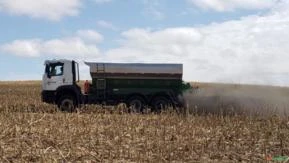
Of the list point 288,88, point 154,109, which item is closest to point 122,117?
point 154,109

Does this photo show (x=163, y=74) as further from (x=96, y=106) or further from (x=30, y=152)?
(x=30, y=152)

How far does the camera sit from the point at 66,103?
81.8 ft

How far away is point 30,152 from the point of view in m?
10.6

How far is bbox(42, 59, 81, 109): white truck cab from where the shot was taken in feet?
81.9

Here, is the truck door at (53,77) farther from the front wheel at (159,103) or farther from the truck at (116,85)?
the front wheel at (159,103)

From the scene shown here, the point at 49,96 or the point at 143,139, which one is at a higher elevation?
the point at 49,96

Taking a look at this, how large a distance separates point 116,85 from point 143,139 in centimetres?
1294

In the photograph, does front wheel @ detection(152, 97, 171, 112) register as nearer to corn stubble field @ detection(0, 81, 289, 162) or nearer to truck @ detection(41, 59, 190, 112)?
truck @ detection(41, 59, 190, 112)

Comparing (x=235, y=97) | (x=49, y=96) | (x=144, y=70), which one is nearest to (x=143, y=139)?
(x=144, y=70)

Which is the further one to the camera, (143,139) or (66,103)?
(66,103)

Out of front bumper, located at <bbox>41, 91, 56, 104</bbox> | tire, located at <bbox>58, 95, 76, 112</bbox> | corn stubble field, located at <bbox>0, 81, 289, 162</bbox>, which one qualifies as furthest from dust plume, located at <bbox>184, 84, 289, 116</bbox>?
corn stubble field, located at <bbox>0, 81, 289, 162</bbox>

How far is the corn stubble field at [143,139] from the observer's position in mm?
10617

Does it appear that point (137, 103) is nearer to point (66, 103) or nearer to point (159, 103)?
point (159, 103)

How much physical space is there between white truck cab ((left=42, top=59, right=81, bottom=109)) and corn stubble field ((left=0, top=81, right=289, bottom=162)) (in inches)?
330
